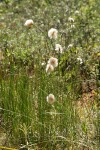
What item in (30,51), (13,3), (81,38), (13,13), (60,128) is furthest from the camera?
(13,3)

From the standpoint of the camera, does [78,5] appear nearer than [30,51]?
No

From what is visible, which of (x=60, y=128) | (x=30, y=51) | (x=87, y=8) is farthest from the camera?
(x=87, y=8)

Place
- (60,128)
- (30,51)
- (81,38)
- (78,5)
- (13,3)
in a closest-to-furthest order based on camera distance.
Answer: (60,128) → (30,51) → (81,38) → (78,5) → (13,3)

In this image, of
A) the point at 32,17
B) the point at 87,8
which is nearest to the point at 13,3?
the point at 32,17

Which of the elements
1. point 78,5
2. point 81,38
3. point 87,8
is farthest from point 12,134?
point 78,5

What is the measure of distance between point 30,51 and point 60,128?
2.81 m

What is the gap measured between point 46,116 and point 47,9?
5.34 meters

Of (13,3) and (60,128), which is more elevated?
(13,3)

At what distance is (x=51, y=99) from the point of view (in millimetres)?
2688

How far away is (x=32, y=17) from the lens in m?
8.05

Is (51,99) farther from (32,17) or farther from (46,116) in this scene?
(32,17)

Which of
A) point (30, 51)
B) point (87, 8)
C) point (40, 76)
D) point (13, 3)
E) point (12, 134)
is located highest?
point (13, 3)

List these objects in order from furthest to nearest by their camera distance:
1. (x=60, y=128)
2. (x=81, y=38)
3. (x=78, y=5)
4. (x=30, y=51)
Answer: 1. (x=78, y=5)
2. (x=81, y=38)
3. (x=30, y=51)
4. (x=60, y=128)

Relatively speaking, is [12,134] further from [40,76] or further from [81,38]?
[81,38]
